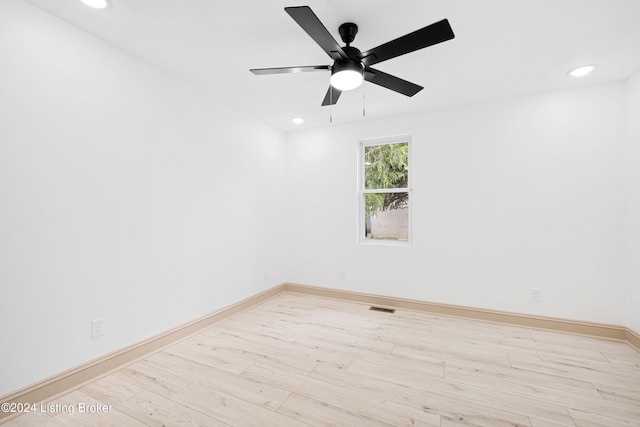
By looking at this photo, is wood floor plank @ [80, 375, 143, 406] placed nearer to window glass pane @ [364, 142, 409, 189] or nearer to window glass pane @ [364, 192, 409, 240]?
window glass pane @ [364, 192, 409, 240]

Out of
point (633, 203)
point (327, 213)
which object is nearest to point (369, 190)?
point (327, 213)

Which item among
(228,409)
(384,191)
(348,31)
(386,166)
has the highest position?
(348,31)

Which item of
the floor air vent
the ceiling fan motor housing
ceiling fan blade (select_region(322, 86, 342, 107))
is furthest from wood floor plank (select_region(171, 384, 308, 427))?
the ceiling fan motor housing

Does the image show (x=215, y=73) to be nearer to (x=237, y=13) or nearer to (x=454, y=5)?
(x=237, y=13)

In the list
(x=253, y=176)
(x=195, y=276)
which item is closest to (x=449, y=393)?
(x=195, y=276)

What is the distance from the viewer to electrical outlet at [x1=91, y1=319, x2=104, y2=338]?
2.00 meters

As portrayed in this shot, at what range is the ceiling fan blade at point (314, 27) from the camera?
1.32 metres

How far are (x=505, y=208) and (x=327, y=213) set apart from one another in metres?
2.15

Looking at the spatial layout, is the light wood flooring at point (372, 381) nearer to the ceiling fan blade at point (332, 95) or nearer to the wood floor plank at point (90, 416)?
the wood floor plank at point (90, 416)

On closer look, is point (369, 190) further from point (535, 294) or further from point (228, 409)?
point (228, 409)

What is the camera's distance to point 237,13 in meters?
1.77

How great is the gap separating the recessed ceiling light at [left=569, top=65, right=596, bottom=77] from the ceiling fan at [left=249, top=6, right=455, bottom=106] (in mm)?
1557

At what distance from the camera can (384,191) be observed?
376 cm

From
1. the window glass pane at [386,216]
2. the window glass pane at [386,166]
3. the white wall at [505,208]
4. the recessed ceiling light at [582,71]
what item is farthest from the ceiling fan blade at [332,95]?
the recessed ceiling light at [582,71]
